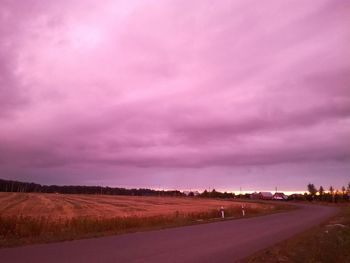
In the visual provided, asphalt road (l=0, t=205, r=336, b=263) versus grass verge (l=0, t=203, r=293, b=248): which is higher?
grass verge (l=0, t=203, r=293, b=248)

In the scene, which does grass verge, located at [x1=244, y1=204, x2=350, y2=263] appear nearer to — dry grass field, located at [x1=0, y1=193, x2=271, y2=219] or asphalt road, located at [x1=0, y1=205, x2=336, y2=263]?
asphalt road, located at [x1=0, y1=205, x2=336, y2=263]

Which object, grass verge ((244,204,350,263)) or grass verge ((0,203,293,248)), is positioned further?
grass verge ((0,203,293,248))

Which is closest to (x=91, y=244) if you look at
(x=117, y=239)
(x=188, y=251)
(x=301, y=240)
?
(x=117, y=239)

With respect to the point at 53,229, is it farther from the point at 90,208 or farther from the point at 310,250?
the point at 90,208

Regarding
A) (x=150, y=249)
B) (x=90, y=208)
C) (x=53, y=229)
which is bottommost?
(x=150, y=249)

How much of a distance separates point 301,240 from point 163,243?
638cm

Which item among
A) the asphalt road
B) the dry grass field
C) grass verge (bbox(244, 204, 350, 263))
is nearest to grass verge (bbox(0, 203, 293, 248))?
the asphalt road

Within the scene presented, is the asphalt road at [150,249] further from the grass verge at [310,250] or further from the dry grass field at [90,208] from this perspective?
the dry grass field at [90,208]

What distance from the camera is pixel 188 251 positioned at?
1490 centimetres

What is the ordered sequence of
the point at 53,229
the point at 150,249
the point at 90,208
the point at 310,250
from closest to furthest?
the point at 150,249 → the point at 310,250 → the point at 53,229 → the point at 90,208

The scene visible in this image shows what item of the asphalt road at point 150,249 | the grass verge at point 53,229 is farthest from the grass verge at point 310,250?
the grass verge at point 53,229

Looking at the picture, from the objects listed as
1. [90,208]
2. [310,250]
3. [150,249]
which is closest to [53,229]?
[150,249]

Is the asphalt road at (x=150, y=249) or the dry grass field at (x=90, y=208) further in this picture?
the dry grass field at (x=90, y=208)

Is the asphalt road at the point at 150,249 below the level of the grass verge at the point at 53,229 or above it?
below
